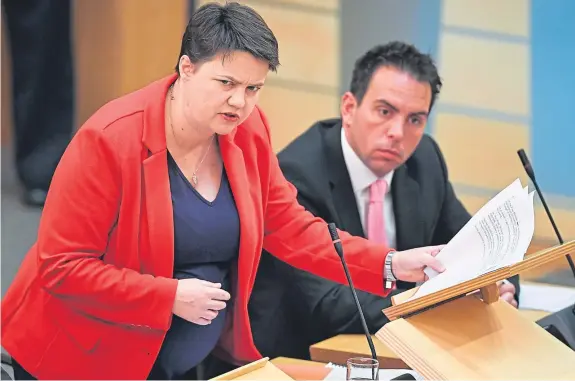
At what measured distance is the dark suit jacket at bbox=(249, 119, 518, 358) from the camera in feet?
8.38

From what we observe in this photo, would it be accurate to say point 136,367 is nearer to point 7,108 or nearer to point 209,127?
point 209,127

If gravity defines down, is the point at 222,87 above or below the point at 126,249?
above

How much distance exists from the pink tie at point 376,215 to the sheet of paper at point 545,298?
19.9 inches

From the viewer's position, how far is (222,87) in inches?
71.8

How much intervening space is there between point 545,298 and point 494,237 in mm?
1346

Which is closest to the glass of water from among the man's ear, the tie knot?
the tie knot

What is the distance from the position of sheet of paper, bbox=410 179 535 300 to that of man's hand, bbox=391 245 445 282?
0.53 feet

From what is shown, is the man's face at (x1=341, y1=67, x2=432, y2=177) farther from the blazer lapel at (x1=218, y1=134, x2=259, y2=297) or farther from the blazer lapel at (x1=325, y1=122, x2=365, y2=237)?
the blazer lapel at (x1=218, y1=134, x2=259, y2=297)

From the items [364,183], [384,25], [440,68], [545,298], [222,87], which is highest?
[384,25]

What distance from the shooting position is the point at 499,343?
65.8 inches

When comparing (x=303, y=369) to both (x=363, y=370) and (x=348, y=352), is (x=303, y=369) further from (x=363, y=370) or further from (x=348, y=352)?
(x=363, y=370)

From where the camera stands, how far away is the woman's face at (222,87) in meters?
1.81

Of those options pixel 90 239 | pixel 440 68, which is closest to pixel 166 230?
pixel 90 239

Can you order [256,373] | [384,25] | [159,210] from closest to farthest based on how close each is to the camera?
[256,373]
[159,210]
[384,25]
